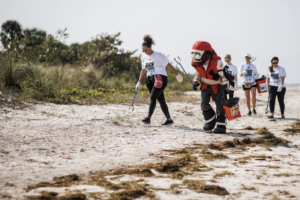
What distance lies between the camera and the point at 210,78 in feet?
19.1

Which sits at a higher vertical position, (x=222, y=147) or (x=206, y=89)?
(x=206, y=89)

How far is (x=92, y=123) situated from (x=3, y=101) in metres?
2.25

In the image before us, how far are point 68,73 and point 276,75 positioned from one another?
26.1 feet

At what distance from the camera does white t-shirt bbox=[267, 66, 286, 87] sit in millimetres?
8398

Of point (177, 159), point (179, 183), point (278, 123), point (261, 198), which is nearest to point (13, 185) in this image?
point (179, 183)

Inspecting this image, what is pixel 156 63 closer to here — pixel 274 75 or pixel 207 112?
pixel 207 112

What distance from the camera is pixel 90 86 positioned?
12.1m

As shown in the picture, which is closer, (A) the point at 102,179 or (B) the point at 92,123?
(A) the point at 102,179

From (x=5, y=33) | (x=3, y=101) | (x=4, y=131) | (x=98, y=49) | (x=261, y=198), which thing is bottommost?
(x=261, y=198)

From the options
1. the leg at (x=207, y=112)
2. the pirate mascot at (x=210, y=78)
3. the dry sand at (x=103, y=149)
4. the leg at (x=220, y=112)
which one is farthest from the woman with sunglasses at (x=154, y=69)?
the leg at (x=220, y=112)

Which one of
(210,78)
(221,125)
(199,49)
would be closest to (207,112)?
(221,125)

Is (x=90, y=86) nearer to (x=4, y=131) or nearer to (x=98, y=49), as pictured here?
(x=98, y=49)

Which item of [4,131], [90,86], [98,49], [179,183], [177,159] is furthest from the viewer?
[98,49]

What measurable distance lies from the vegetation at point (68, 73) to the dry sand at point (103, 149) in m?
1.24
